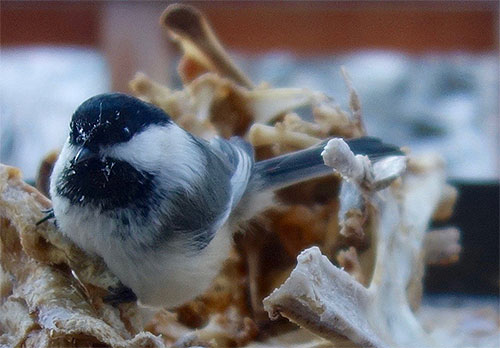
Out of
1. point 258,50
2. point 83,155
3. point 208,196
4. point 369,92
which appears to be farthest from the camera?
point 369,92

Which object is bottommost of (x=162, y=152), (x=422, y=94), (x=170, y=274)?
(x=422, y=94)

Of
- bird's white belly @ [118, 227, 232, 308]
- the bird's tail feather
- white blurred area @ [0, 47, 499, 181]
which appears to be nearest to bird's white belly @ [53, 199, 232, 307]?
bird's white belly @ [118, 227, 232, 308]

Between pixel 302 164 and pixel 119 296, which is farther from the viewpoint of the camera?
pixel 302 164

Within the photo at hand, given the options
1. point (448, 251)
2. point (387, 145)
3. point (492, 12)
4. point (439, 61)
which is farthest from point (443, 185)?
point (439, 61)


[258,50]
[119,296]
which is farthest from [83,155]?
[258,50]

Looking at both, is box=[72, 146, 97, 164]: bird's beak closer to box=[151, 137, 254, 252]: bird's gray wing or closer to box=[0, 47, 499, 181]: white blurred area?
box=[151, 137, 254, 252]: bird's gray wing

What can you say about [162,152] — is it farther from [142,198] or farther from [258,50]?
[258,50]

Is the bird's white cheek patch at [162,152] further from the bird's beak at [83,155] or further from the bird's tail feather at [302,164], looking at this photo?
the bird's tail feather at [302,164]
